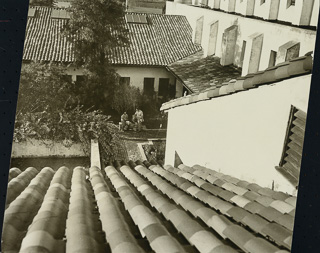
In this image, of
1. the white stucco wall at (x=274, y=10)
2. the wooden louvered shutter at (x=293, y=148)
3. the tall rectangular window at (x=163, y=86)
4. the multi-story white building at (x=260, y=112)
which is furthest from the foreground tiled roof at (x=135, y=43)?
the wooden louvered shutter at (x=293, y=148)

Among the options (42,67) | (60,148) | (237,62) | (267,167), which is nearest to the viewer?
(267,167)

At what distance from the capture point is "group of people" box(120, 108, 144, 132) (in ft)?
40.5

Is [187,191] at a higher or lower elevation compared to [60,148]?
higher

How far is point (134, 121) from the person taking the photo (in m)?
12.6

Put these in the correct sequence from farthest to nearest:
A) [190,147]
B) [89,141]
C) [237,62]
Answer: [237,62] < [89,141] < [190,147]

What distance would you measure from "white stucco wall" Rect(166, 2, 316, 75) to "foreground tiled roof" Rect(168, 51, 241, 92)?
595 millimetres

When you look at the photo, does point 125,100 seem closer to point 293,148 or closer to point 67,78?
point 67,78

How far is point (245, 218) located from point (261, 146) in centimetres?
118

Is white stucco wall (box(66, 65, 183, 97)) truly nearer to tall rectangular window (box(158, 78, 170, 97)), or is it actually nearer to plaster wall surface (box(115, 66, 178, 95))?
plaster wall surface (box(115, 66, 178, 95))

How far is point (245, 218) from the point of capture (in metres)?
2.54

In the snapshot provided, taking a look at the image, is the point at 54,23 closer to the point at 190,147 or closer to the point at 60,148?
the point at 60,148

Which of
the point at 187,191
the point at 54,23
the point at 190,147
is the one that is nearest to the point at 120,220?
the point at 187,191

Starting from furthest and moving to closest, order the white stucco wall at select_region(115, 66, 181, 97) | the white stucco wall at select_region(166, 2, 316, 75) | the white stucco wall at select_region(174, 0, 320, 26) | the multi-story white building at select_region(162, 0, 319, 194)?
1. the white stucco wall at select_region(115, 66, 181, 97)
2. the white stucco wall at select_region(166, 2, 316, 75)
3. the white stucco wall at select_region(174, 0, 320, 26)
4. the multi-story white building at select_region(162, 0, 319, 194)

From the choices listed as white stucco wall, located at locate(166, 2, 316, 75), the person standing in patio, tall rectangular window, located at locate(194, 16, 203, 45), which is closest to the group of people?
the person standing in patio
